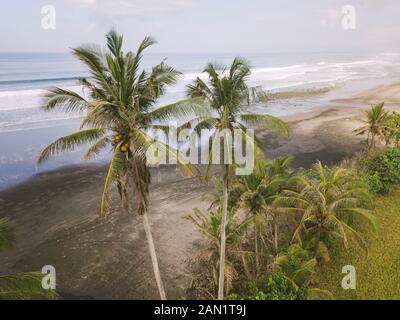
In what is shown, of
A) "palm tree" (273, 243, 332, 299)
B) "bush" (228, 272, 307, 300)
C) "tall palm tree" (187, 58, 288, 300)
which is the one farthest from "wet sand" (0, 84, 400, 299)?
"tall palm tree" (187, 58, 288, 300)

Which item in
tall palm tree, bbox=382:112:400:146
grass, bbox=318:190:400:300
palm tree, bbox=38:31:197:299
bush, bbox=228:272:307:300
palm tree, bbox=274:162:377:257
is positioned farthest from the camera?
tall palm tree, bbox=382:112:400:146

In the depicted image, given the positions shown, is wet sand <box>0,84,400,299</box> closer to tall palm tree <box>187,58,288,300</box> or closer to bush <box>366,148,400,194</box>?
bush <box>366,148,400,194</box>

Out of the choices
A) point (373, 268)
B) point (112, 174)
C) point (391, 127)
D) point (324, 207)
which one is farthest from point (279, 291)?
Answer: point (391, 127)

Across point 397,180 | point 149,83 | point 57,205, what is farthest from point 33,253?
point 397,180

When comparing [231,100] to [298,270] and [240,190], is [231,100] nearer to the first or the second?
[240,190]

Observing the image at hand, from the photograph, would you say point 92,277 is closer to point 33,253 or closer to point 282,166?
point 33,253

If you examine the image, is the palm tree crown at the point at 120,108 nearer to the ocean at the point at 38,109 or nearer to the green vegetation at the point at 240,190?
the green vegetation at the point at 240,190
